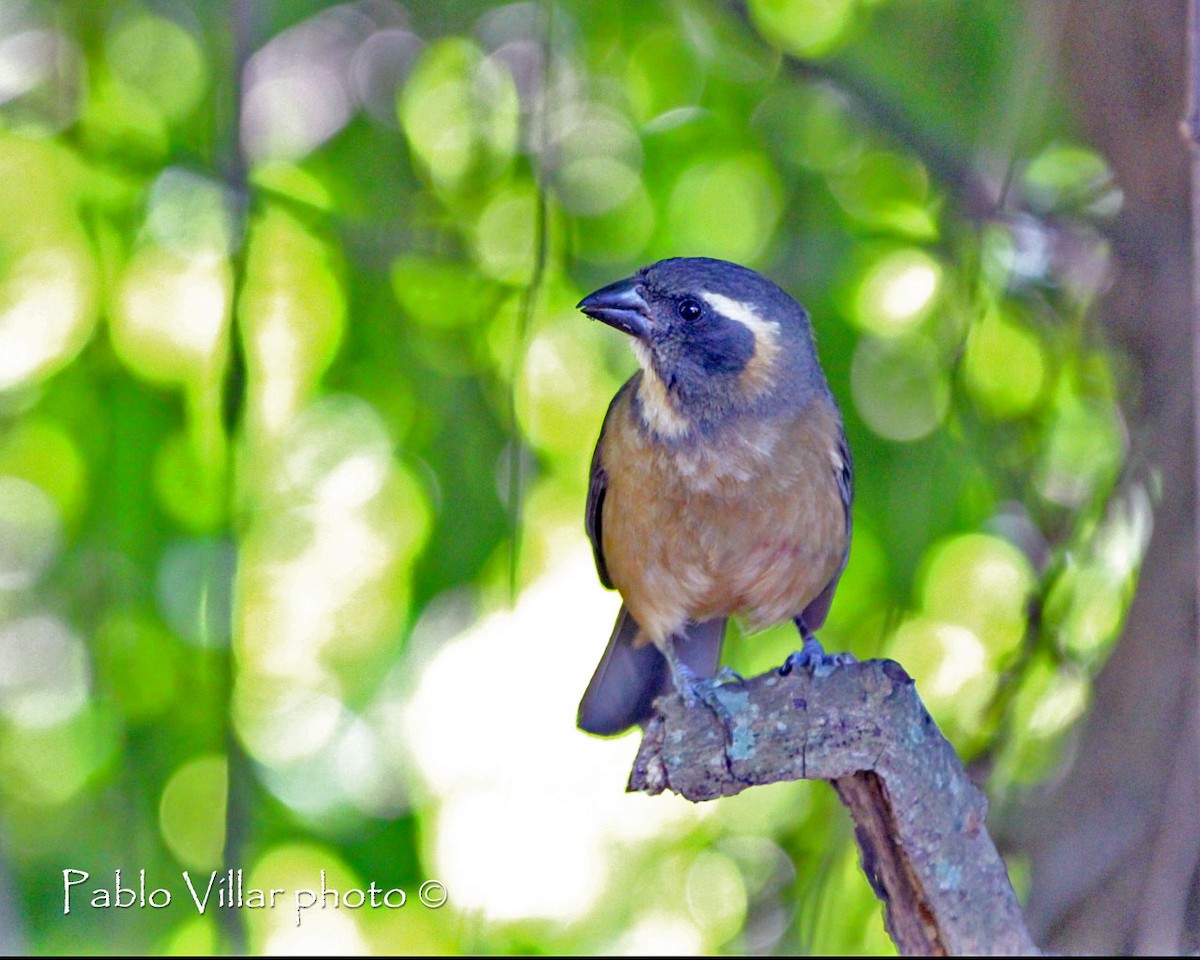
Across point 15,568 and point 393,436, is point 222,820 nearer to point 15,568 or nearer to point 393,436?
point 15,568

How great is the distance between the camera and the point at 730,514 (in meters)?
2.67

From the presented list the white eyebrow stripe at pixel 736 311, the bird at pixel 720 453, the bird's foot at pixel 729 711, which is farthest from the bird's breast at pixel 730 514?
the bird's foot at pixel 729 711

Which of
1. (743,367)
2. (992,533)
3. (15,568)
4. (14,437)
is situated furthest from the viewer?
(992,533)

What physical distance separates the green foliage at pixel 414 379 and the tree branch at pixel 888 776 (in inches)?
53.7

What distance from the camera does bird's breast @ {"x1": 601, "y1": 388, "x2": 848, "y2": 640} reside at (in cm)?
266

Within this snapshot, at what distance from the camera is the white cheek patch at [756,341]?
8.66ft

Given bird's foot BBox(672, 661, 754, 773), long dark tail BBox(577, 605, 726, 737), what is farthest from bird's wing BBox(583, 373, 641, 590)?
bird's foot BBox(672, 661, 754, 773)

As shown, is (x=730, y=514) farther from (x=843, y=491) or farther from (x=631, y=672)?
(x=631, y=672)

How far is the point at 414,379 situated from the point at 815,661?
1424 millimetres

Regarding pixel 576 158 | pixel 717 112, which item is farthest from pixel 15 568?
pixel 717 112

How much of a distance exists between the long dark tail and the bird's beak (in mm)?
837

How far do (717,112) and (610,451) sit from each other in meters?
1.13

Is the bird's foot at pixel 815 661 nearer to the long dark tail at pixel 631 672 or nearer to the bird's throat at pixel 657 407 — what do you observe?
the long dark tail at pixel 631 672

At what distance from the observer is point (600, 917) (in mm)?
3602
